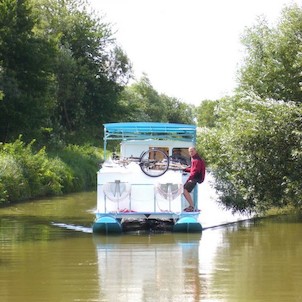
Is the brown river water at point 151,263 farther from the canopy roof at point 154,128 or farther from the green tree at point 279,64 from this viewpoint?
the green tree at point 279,64

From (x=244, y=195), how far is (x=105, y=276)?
9.32 m

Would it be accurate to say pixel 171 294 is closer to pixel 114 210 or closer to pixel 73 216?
pixel 114 210

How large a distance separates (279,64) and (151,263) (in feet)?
34.2

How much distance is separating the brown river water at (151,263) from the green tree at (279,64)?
397 cm

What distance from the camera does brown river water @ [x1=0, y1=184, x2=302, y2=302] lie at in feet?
31.8

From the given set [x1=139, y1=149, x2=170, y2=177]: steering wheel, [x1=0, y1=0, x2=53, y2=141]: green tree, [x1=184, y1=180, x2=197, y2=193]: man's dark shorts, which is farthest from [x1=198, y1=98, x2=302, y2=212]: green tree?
[x1=0, y1=0, x2=53, y2=141]: green tree

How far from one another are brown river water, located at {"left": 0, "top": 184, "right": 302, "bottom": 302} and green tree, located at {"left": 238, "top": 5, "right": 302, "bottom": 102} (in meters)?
3.97

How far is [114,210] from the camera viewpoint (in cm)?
1698

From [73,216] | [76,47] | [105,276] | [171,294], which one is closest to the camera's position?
[171,294]

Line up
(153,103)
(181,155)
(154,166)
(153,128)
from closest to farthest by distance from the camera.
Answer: (154,166), (181,155), (153,128), (153,103)

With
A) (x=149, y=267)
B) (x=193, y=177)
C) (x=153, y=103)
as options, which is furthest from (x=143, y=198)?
(x=153, y=103)

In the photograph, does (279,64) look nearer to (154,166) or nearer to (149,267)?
(154,166)

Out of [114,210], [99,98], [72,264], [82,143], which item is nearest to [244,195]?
[114,210]

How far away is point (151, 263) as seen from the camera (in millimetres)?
12367
